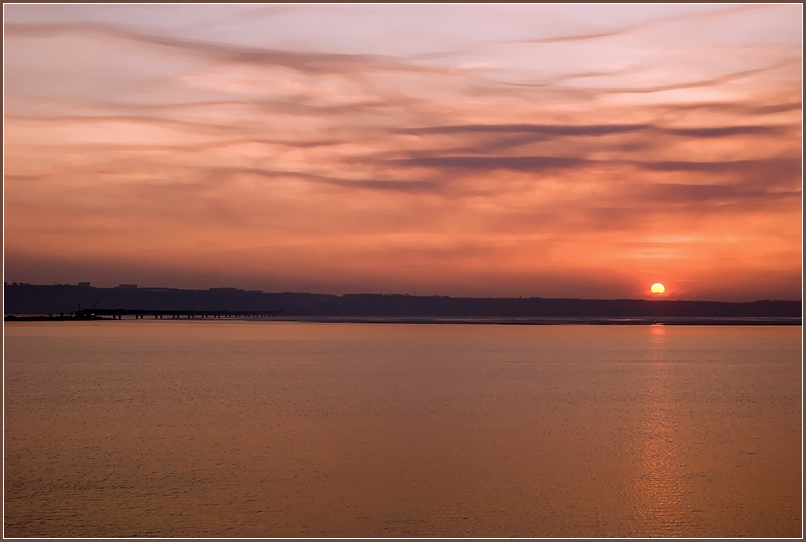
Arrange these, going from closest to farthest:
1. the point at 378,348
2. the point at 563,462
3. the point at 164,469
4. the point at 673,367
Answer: the point at 164,469 → the point at 563,462 → the point at 673,367 → the point at 378,348

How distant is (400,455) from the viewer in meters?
28.5

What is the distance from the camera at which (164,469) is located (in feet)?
84.7

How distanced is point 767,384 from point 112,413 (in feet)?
129

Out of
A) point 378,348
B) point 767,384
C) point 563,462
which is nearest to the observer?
point 563,462

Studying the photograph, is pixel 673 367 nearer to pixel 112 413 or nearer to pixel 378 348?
pixel 378 348

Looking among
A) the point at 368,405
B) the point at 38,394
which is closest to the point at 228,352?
the point at 38,394

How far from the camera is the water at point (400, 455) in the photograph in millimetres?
20781

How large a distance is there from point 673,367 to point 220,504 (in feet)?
177

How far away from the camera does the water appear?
20781mm

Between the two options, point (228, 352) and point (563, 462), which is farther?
point (228, 352)

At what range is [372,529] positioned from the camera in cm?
1997

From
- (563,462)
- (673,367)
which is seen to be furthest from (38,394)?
(673,367)

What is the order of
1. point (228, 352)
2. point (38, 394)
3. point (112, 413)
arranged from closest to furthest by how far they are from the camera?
point (112, 413) < point (38, 394) < point (228, 352)

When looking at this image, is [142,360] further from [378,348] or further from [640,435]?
[640,435]
